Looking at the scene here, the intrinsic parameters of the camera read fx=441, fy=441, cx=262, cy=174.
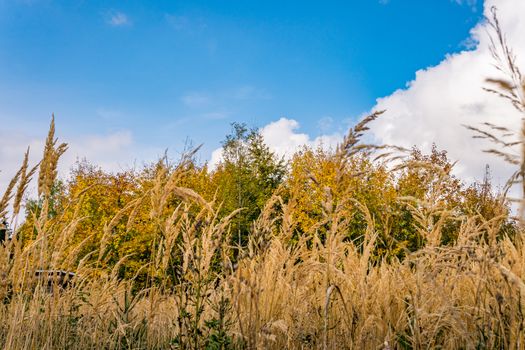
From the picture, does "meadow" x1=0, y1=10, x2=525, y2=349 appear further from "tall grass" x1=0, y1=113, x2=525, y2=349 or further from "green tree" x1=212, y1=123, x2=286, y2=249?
"green tree" x1=212, y1=123, x2=286, y2=249

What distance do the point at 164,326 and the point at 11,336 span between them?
1722 millimetres

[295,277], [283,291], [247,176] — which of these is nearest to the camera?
[295,277]

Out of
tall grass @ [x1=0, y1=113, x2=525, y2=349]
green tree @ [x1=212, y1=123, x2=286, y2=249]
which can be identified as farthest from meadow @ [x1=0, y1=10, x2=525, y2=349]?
green tree @ [x1=212, y1=123, x2=286, y2=249]

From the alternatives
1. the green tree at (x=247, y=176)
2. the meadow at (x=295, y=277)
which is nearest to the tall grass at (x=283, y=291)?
the meadow at (x=295, y=277)

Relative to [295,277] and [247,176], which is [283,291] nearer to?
[295,277]

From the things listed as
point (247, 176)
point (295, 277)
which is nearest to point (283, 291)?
point (295, 277)

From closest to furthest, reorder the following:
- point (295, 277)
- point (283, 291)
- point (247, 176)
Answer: point (295, 277) < point (283, 291) < point (247, 176)

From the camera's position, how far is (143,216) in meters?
18.7

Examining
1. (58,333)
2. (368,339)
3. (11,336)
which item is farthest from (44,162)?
(368,339)

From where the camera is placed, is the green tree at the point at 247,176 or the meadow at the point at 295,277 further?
the green tree at the point at 247,176

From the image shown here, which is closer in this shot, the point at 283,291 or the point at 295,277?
the point at 295,277

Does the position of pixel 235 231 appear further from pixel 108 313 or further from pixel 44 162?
pixel 44 162

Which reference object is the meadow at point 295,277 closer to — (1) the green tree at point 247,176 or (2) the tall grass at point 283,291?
(2) the tall grass at point 283,291

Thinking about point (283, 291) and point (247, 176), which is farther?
point (247, 176)
